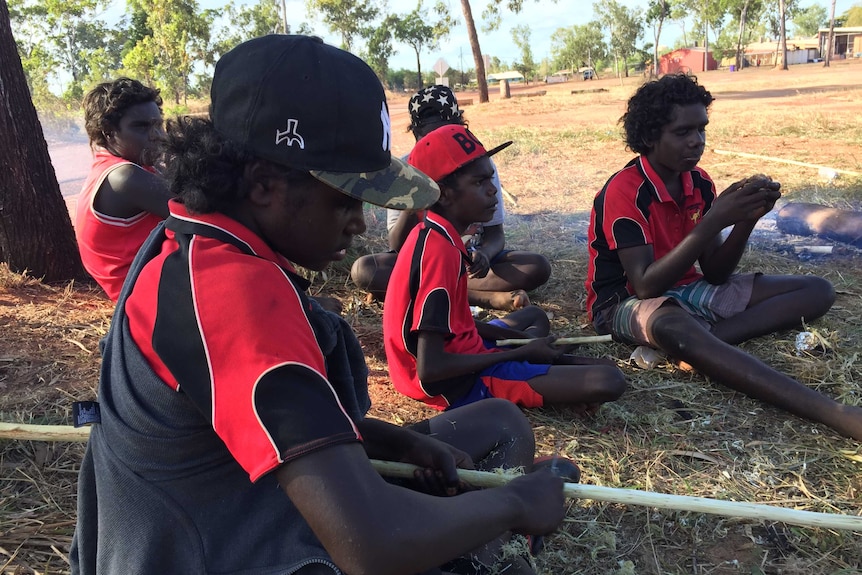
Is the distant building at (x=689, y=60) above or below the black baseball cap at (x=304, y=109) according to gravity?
above

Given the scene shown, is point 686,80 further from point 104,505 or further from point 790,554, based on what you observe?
point 104,505

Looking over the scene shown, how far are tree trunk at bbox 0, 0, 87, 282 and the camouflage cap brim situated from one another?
404cm

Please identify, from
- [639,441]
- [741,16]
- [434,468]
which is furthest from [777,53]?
[434,468]

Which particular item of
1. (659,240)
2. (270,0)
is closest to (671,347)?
(659,240)

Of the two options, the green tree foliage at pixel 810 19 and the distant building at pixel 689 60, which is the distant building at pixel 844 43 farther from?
the green tree foliage at pixel 810 19

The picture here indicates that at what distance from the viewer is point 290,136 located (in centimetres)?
120

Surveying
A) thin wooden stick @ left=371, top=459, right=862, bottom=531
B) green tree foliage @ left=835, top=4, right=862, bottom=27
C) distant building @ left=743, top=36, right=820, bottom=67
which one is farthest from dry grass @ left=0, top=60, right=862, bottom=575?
green tree foliage @ left=835, top=4, right=862, bottom=27

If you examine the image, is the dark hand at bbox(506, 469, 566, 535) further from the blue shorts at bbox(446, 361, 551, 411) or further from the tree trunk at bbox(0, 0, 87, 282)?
the tree trunk at bbox(0, 0, 87, 282)

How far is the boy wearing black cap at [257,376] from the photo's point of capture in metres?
1.06

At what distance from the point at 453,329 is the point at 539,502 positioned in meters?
1.43

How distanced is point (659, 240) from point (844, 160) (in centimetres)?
561

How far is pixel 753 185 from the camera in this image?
2977 millimetres

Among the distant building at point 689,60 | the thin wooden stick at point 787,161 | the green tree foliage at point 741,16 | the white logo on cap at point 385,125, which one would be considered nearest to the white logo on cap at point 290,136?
the white logo on cap at point 385,125

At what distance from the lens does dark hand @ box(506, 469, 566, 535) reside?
1307 mm
